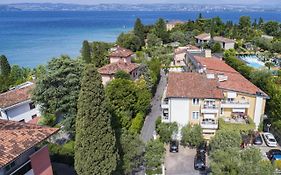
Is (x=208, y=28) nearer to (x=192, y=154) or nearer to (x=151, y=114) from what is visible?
(x=151, y=114)

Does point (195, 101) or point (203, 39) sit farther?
point (203, 39)

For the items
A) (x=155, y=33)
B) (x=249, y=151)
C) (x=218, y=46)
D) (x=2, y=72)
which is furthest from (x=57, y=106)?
(x=155, y=33)

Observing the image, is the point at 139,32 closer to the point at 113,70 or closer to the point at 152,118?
the point at 113,70

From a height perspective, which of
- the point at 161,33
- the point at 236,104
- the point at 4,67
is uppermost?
the point at 161,33

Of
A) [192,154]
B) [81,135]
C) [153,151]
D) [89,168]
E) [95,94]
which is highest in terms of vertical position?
[95,94]

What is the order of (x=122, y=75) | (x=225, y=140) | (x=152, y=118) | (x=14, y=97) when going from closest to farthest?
(x=225, y=140) → (x=14, y=97) → (x=152, y=118) → (x=122, y=75)

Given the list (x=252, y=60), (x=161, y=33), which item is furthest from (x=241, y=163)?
(x=161, y=33)

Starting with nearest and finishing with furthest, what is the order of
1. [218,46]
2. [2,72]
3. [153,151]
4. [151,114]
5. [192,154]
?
[153,151] → [192,154] → [151,114] → [2,72] → [218,46]
